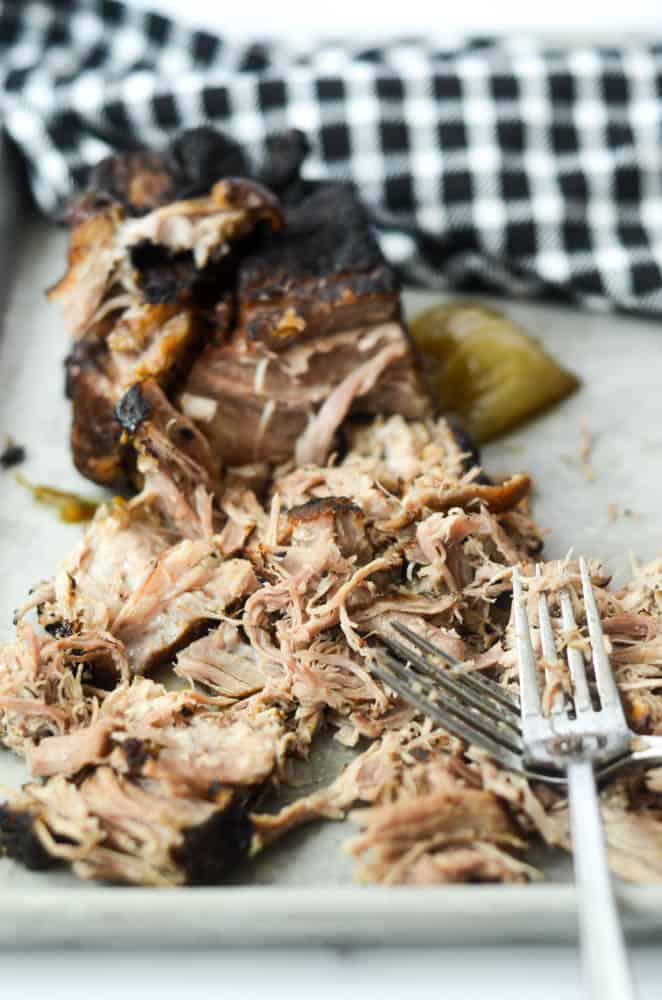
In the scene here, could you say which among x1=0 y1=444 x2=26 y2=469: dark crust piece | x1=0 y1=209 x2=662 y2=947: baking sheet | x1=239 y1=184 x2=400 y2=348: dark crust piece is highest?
x1=239 y1=184 x2=400 y2=348: dark crust piece

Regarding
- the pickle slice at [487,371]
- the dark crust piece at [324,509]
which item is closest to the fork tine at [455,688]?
the dark crust piece at [324,509]

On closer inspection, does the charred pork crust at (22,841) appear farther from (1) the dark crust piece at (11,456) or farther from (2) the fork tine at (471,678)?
(1) the dark crust piece at (11,456)

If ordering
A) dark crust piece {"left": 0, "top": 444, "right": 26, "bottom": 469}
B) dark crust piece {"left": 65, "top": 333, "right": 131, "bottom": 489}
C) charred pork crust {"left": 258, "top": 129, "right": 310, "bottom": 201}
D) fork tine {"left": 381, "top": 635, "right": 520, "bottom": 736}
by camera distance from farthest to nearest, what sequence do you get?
1. charred pork crust {"left": 258, "top": 129, "right": 310, "bottom": 201}
2. dark crust piece {"left": 0, "top": 444, "right": 26, "bottom": 469}
3. dark crust piece {"left": 65, "top": 333, "right": 131, "bottom": 489}
4. fork tine {"left": 381, "top": 635, "right": 520, "bottom": 736}

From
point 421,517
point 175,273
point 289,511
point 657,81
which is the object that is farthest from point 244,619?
point 657,81

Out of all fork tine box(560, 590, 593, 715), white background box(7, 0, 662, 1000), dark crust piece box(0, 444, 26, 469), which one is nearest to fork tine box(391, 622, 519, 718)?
fork tine box(560, 590, 593, 715)

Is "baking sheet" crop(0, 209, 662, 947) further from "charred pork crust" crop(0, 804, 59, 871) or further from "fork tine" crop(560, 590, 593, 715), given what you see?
"fork tine" crop(560, 590, 593, 715)

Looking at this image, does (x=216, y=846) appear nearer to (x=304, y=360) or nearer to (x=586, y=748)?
(x=586, y=748)

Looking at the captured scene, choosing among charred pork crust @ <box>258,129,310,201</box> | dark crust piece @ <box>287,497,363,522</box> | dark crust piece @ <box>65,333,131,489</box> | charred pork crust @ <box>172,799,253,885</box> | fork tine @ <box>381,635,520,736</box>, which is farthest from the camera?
charred pork crust @ <box>258,129,310,201</box>
